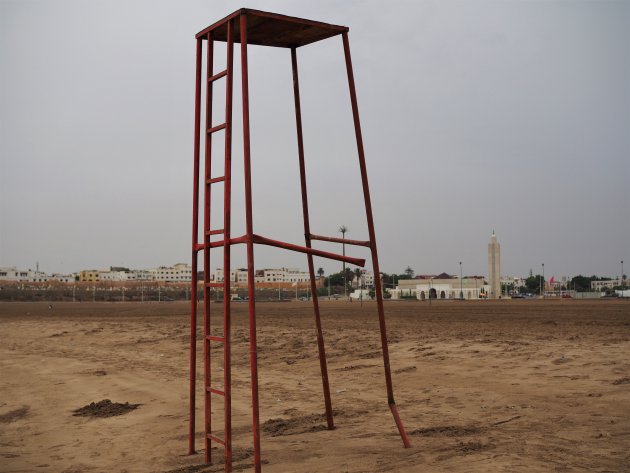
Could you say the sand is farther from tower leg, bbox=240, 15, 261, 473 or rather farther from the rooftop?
the rooftop

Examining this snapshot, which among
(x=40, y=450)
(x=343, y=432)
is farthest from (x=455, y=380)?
(x=40, y=450)

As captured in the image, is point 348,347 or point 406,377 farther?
point 348,347

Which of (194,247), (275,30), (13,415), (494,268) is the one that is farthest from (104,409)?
(494,268)

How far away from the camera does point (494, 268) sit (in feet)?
375

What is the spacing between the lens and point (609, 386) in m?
10.6

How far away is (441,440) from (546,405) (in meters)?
2.36

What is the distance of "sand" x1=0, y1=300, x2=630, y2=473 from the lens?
Answer: 758cm

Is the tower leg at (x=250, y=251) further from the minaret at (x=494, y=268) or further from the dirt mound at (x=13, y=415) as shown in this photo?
the minaret at (x=494, y=268)

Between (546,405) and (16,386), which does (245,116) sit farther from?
(16,386)

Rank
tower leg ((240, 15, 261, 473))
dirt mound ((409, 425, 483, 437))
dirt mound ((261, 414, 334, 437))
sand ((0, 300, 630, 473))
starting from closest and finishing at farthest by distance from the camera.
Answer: tower leg ((240, 15, 261, 473))
sand ((0, 300, 630, 473))
dirt mound ((409, 425, 483, 437))
dirt mound ((261, 414, 334, 437))

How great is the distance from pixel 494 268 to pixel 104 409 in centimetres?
10758

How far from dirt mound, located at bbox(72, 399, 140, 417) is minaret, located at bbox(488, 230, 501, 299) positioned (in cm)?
10293

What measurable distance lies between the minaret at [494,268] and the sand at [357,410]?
96.4 m

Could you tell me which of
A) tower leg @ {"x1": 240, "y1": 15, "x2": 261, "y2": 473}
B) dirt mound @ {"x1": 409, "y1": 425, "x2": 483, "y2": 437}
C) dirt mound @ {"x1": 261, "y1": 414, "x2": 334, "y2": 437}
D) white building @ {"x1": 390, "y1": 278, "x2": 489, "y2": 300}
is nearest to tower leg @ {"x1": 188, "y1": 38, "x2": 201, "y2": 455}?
tower leg @ {"x1": 240, "y1": 15, "x2": 261, "y2": 473}
